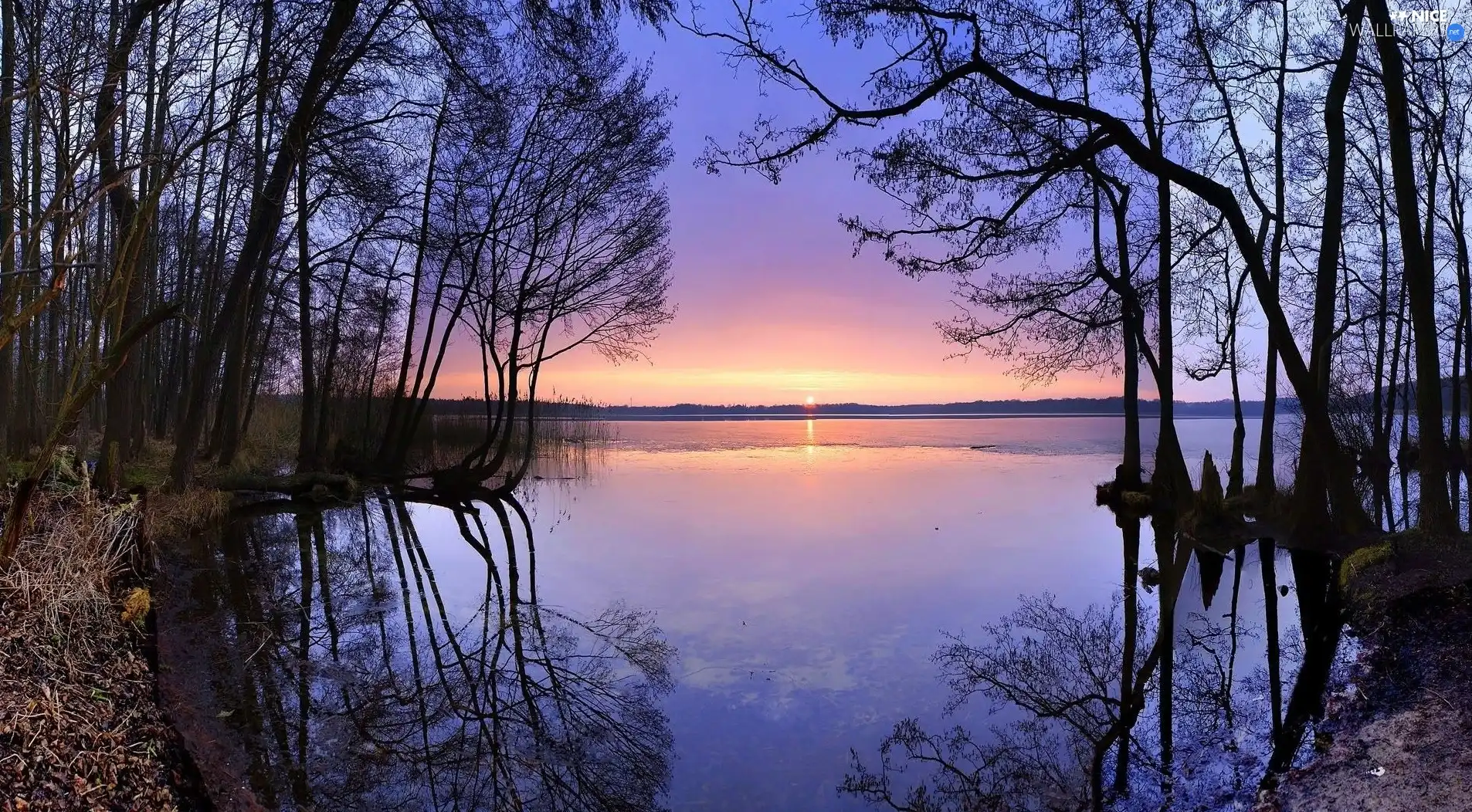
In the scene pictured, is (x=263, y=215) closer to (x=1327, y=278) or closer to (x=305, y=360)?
(x=305, y=360)

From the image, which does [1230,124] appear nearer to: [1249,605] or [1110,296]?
[1110,296]

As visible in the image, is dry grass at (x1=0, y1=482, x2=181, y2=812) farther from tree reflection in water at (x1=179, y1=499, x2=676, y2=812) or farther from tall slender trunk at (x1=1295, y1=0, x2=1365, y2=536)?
tall slender trunk at (x1=1295, y1=0, x2=1365, y2=536)

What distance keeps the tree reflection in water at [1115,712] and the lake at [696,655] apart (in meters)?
0.03

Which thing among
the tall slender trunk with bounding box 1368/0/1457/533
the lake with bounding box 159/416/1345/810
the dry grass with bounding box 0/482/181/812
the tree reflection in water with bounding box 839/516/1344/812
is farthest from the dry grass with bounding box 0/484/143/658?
the tall slender trunk with bounding box 1368/0/1457/533

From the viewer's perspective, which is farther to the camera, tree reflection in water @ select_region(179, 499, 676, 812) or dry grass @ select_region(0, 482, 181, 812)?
tree reflection in water @ select_region(179, 499, 676, 812)

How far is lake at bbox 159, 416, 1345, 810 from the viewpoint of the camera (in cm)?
429

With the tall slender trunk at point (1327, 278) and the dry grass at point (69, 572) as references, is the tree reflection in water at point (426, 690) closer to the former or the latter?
the dry grass at point (69, 572)

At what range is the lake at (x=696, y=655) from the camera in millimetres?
4289

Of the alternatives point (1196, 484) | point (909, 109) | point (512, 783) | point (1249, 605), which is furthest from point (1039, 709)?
point (1196, 484)

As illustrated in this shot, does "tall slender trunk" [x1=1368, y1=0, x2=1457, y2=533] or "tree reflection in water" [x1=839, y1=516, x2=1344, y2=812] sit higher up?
"tall slender trunk" [x1=1368, y1=0, x2=1457, y2=533]

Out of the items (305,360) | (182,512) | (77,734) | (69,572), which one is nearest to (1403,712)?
(77,734)

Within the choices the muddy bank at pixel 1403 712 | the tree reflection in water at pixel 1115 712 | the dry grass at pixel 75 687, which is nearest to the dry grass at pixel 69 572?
the dry grass at pixel 75 687

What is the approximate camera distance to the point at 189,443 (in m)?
12.4

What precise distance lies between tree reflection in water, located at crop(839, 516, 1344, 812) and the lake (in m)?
0.03
